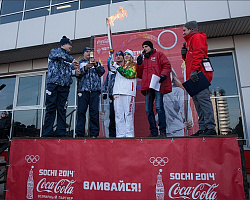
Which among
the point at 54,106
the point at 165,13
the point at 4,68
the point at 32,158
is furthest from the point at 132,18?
the point at 4,68

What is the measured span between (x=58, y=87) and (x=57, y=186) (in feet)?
5.63

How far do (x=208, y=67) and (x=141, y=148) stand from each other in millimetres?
1565

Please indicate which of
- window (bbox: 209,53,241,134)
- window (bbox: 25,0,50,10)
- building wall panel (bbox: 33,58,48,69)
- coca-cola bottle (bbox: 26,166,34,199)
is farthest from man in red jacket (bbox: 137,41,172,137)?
window (bbox: 25,0,50,10)

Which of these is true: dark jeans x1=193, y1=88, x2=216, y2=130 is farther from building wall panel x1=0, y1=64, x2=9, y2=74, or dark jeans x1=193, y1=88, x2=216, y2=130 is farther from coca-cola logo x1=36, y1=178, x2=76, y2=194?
building wall panel x1=0, y1=64, x2=9, y2=74

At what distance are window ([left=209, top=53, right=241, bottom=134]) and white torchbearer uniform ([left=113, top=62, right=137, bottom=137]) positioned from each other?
362cm

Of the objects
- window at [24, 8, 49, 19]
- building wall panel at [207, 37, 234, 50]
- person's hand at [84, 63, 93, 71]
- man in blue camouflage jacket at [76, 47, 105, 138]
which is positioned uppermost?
window at [24, 8, 49, 19]

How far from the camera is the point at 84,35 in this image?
710cm

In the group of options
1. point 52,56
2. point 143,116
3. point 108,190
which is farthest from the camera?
point 143,116

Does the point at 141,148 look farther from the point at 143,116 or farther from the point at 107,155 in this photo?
the point at 143,116

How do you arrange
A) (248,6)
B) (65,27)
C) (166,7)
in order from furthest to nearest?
(65,27) → (166,7) → (248,6)

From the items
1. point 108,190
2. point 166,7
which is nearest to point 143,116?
point 108,190

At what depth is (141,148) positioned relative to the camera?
266cm

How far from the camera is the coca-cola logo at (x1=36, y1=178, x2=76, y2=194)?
269 centimetres

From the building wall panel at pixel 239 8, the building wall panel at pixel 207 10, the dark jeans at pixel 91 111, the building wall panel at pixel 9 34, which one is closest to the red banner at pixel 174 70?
the dark jeans at pixel 91 111
